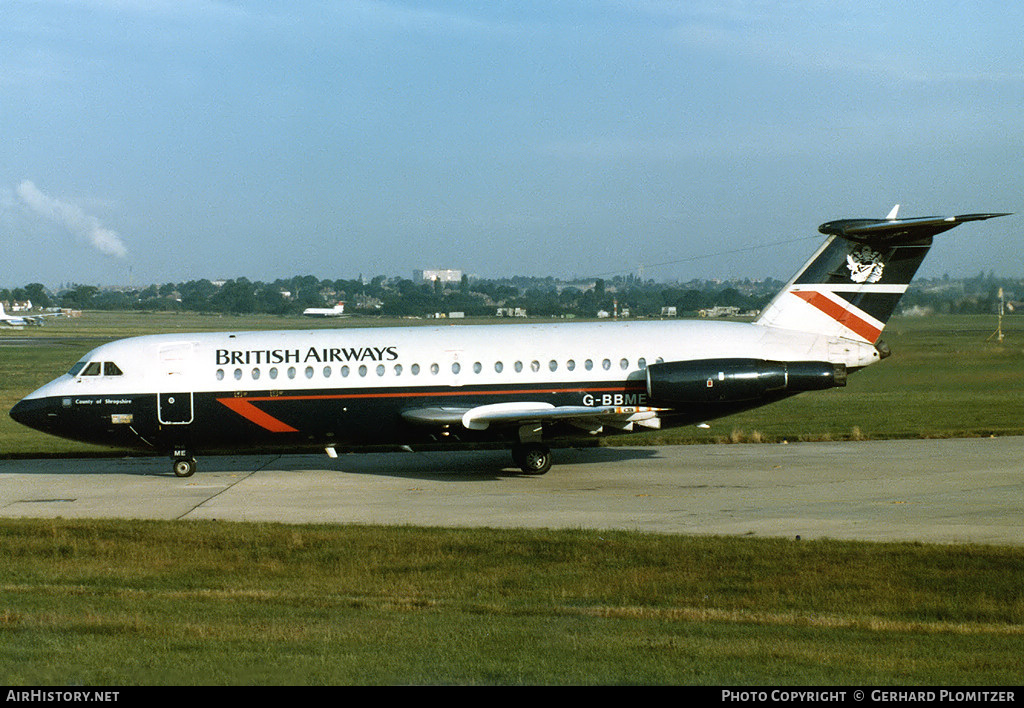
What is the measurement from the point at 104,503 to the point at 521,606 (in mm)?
11966

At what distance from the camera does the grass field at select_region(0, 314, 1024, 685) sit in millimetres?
9625

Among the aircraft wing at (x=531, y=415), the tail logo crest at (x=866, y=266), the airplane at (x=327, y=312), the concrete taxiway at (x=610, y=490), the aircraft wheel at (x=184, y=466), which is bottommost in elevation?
the concrete taxiway at (x=610, y=490)

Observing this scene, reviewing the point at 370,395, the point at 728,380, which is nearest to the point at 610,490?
the point at 728,380

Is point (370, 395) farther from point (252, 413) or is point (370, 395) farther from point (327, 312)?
point (327, 312)

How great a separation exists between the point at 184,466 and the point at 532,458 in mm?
8140

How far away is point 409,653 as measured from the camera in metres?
10.3

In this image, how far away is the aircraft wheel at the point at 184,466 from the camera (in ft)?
81.1

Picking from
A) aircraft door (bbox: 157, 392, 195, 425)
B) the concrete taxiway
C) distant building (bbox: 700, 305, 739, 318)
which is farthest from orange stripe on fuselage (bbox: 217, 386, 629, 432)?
distant building (bbox: 700, 305, 739, 318)

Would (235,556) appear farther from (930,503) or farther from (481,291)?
(481,291)

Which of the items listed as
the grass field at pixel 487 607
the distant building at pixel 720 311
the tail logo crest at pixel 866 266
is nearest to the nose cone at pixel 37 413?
the grass field at pixel 487 607

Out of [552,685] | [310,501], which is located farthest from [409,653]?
[310,501]

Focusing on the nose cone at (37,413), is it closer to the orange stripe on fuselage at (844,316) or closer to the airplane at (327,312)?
the orange stripe on fuselage at (844,316)

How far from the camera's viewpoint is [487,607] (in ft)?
42.7

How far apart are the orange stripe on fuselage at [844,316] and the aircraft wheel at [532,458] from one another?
7.12 meters
